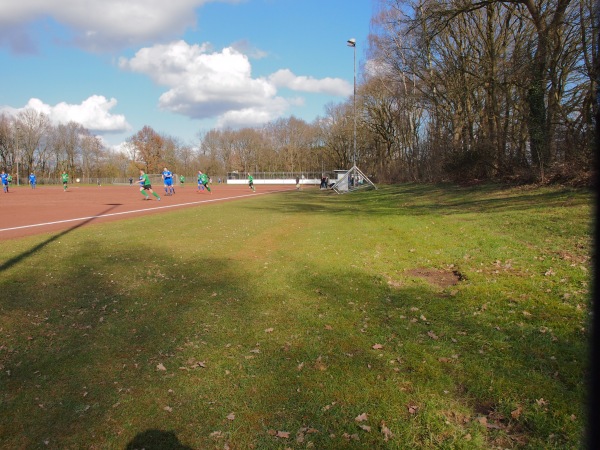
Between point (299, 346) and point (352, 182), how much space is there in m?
39.4

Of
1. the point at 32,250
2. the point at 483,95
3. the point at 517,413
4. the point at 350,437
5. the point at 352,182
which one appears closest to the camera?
the point at 350,437

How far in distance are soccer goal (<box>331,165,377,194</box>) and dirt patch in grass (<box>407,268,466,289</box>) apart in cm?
3158

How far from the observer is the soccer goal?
40.8 metres

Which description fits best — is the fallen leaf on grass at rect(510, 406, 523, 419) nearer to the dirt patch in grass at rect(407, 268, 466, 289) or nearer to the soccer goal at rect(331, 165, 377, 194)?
the dirt patch in grass at rect(407, 268, 466, 289)

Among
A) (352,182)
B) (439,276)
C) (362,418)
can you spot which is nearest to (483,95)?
(352,182)

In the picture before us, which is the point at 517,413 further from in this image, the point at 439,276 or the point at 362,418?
the point at 439,276

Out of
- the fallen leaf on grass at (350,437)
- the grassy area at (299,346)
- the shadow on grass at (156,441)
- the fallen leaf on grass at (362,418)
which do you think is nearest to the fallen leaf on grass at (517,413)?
the grassy area at (299,346)

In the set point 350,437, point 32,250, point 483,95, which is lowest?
point 350,437

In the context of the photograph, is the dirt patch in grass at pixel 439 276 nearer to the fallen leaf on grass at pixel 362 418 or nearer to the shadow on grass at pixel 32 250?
the fallen leaf on grass at pixel 362 418

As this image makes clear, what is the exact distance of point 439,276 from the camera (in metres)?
7.98

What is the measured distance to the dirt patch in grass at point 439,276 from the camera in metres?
7.46

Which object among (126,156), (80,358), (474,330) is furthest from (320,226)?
(126,156)

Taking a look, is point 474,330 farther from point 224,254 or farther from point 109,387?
point 224,254

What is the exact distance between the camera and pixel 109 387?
410 cm
